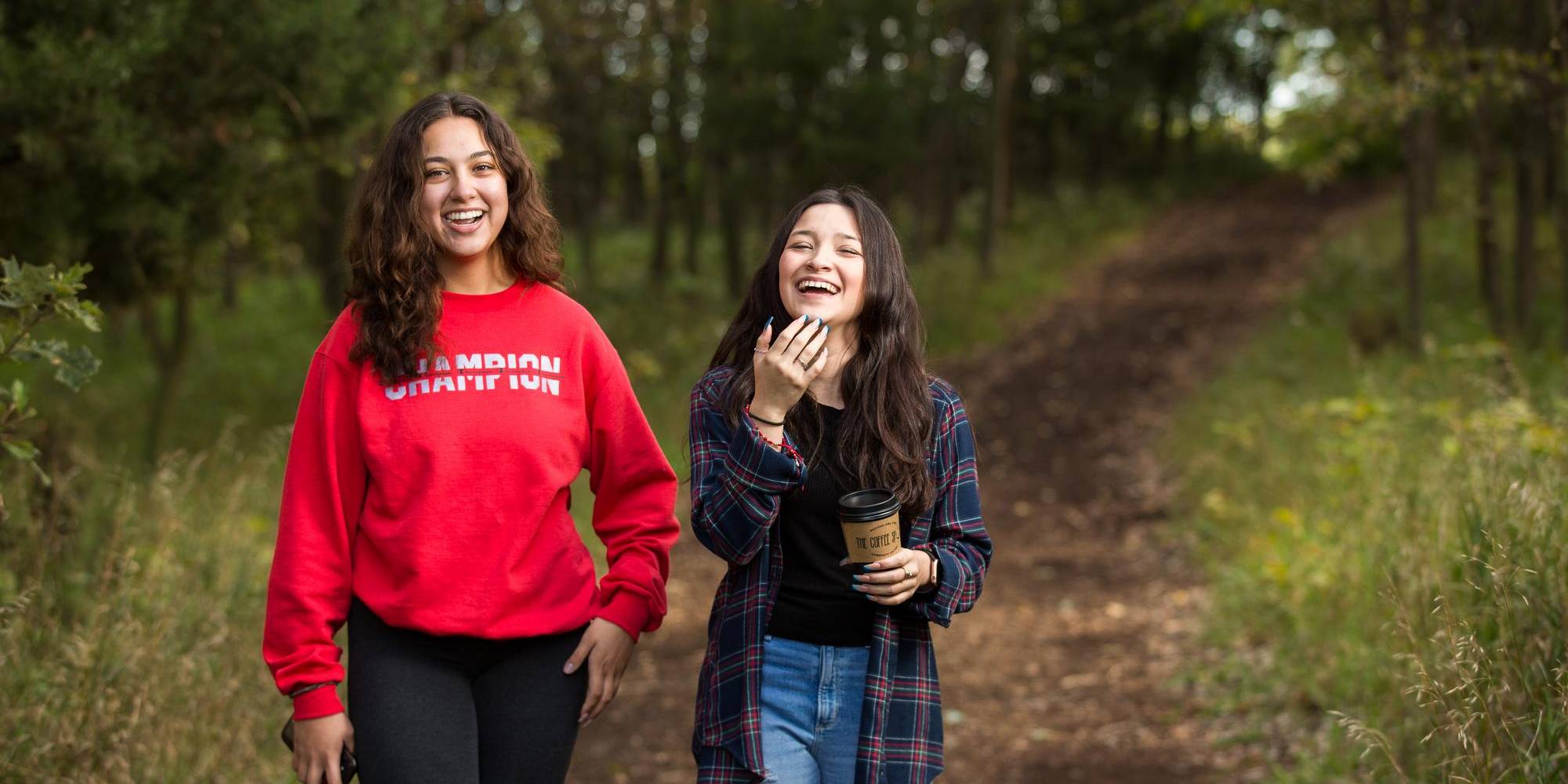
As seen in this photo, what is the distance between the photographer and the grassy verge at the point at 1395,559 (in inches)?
135

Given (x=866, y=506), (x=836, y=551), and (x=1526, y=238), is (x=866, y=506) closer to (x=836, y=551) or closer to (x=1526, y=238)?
(x=836, y=551)

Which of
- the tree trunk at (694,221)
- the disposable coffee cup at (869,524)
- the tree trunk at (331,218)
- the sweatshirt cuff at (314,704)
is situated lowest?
the sweatshirt cuff at (314,704)

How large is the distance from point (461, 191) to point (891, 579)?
120cm

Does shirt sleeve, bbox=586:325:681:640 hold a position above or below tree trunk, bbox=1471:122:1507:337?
below

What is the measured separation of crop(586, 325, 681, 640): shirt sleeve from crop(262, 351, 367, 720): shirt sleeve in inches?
20.0

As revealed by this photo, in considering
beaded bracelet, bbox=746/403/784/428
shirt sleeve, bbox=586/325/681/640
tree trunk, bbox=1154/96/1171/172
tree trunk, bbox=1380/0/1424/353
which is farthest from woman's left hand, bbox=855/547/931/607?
tree trunk, bbox=1154/96/1171/172

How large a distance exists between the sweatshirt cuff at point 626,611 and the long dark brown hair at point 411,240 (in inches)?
25.4

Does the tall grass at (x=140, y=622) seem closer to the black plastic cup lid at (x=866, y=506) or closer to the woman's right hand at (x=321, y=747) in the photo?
the woman's right hand at (x=321, y=747)

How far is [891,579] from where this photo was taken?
242 cm

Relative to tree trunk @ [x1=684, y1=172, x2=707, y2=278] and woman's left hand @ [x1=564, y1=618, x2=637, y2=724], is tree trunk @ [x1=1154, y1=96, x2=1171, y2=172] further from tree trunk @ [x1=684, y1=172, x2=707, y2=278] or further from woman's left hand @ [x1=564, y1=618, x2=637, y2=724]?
woman's left hand @ [x1=564, y1=618, x2=637, y2=724]

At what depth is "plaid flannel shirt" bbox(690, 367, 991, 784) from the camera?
2518mm

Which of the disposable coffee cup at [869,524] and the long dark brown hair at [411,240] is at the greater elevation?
the long dark brown hair at [411,240]

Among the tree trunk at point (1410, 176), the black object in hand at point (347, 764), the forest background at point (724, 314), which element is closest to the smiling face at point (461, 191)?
the forest background at point (724, 314)

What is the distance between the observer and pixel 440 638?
8.07ft
